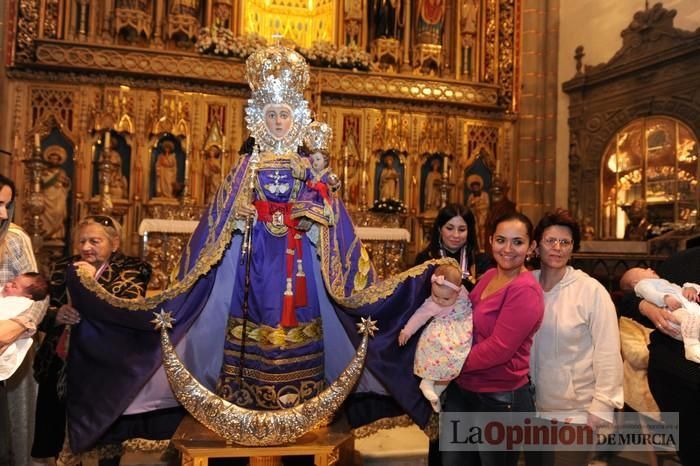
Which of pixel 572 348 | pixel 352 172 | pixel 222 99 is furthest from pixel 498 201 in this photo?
pixel 572 348

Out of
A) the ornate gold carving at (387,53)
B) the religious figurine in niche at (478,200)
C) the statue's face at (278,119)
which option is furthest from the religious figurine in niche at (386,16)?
the statue's face at (278,119)

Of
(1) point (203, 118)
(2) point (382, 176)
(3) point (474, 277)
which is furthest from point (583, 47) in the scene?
(3) point (474, 277)

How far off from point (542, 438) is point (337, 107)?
27.5 feet

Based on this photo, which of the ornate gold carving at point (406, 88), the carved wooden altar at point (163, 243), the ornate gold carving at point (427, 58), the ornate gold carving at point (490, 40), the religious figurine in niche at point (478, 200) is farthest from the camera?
the ornate gold carving at point (490, 40)

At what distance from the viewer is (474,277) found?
3627mm

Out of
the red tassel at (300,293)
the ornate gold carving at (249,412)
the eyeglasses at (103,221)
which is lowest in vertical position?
the ornate gold carving at (249,412)

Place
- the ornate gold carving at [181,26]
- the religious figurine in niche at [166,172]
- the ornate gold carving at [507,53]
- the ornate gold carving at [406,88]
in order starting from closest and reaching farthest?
the religious figurine in niche at [166,172], the ornate gold carving at [181,26], the ornate gold carving at [406,88], the ornate gold carving at [507,53]

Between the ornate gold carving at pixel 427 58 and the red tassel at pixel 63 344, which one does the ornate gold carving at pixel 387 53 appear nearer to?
the ornate gold carving at pixel 427 58

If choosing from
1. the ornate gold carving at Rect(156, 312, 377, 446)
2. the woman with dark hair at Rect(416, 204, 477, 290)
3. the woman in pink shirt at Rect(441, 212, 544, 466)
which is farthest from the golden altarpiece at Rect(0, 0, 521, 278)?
the woman in pink shirt at Rect(441, 212, 544, 466)

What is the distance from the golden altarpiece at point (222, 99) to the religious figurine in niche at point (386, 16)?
0.02 meters

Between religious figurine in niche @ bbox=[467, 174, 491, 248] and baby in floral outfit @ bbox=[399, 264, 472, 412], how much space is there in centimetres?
753

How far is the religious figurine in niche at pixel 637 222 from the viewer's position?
8.88 metres

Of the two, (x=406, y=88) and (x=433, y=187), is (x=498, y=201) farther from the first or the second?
(x=406, y=88)

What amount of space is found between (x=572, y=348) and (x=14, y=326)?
8.82 ft
